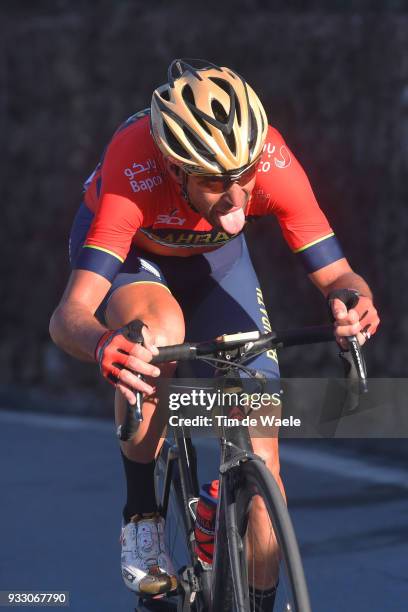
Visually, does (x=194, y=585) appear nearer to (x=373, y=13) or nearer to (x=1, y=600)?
(x=1, y=600)

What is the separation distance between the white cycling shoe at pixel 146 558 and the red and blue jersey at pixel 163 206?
91 cm

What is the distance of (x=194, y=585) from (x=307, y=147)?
16.5ft

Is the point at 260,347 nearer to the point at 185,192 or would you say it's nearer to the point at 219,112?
the point at 185,192

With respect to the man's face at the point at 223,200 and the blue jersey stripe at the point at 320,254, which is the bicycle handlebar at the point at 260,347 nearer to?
the man's face at the point at 223,200

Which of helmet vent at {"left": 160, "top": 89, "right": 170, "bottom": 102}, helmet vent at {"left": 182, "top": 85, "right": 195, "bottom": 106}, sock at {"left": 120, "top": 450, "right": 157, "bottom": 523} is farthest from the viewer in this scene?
sock at {"left": 120, "top": 450, "right": 157, "bottom": 523}

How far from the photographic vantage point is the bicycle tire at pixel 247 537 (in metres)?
4.03

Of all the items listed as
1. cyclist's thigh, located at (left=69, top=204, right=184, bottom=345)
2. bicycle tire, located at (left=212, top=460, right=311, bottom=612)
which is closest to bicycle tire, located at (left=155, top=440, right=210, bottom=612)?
bicycle tire, located at (left=212, top=460, right=311, bottom=612)

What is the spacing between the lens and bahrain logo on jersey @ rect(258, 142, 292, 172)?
492 cm

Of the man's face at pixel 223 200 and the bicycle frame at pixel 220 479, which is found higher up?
the man's face at pixel 223 200

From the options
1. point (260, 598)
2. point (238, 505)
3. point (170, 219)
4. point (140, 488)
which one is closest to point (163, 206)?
point (170, 219)

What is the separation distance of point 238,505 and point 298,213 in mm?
1046

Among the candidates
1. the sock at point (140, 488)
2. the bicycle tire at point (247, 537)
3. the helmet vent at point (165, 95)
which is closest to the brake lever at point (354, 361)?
the bicycle tire at point (247, 537)

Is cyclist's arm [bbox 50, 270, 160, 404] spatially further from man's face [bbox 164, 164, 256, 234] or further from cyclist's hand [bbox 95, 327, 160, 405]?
man's face [bbox 164, 164, 256, 234]

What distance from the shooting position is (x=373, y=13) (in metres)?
9.12
